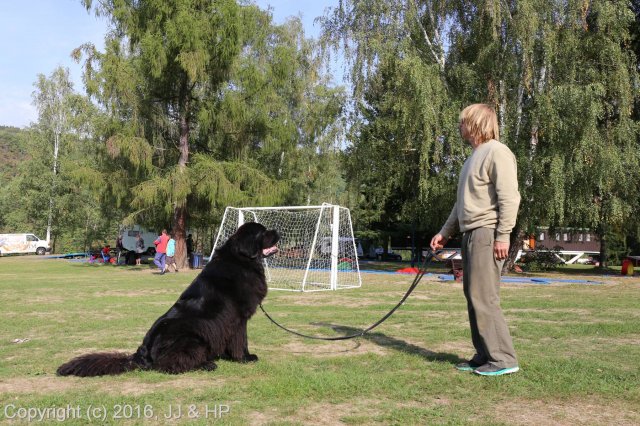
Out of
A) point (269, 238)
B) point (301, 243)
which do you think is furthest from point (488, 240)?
point (301, 243)

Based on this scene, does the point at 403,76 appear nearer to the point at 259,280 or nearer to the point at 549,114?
the point at 549,114

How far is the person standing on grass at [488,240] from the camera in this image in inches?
180

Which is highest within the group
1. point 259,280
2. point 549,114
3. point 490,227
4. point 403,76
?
point 403,76

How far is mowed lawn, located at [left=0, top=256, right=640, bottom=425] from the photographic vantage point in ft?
12.0

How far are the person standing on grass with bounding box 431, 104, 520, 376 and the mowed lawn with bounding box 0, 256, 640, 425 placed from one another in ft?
0.85

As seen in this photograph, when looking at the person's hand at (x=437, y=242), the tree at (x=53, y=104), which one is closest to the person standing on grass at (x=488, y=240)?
the person's hand at (x=437, y=242)

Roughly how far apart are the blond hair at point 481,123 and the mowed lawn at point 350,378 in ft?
6.93

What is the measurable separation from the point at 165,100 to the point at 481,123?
71.0 ft

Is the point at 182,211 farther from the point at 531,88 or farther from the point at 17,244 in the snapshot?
the point at 17,244

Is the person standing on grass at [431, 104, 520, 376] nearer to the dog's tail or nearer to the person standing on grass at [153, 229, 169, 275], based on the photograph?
the dog's tail

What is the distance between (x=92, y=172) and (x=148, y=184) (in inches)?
115

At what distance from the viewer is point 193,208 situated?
960 inches

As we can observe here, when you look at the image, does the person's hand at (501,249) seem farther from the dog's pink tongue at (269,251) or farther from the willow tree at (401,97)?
the willow tree at (401,97)

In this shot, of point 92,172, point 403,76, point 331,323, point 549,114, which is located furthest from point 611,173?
point 92,172
